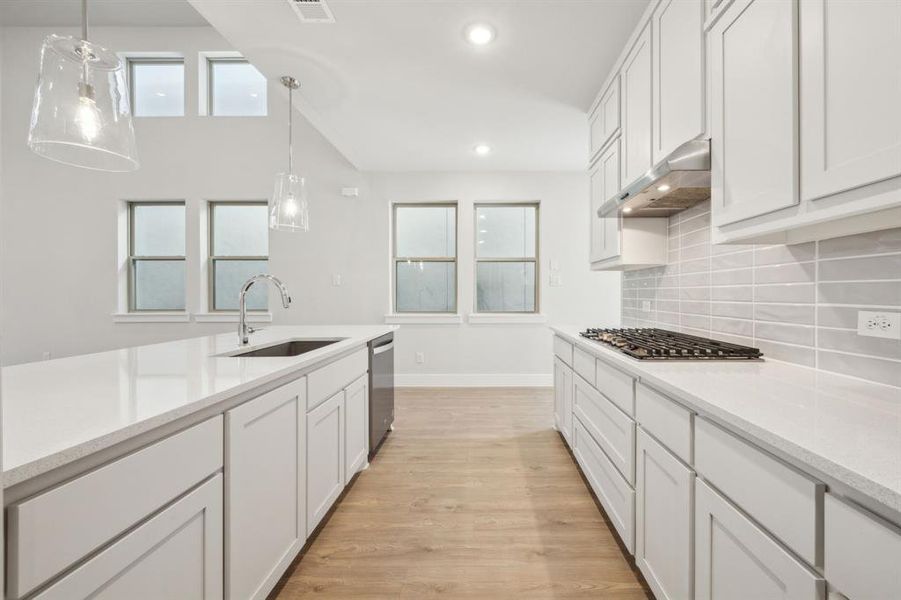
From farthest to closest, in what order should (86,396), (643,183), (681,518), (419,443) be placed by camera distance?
Answer: (419,443) < (643,183) < (681,518) < (86,396)

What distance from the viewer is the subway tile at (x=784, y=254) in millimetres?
1507

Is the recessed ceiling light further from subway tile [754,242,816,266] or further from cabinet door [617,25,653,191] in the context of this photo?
subway tile [754,242,816,266]

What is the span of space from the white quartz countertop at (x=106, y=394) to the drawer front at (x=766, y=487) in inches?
54.8

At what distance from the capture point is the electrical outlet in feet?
4.00

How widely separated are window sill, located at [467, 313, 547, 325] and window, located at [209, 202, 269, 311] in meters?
2.47

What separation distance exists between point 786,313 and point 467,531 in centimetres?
165

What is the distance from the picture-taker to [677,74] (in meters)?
1.83

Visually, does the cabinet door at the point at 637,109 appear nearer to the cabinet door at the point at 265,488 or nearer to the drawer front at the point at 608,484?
the drawer front at the point at 608,484

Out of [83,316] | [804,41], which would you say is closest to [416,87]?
[804,41]

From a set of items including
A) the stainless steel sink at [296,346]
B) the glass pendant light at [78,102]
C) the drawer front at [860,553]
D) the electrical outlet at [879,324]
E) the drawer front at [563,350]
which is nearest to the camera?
the drawer front at [860,553]

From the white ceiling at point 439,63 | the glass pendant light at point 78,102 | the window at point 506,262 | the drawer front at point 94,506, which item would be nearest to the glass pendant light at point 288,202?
the white ceiling at point 439,63

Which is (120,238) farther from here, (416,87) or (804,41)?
(804,41)

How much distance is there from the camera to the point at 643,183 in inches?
74.0

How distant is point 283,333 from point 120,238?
11.8 ft
